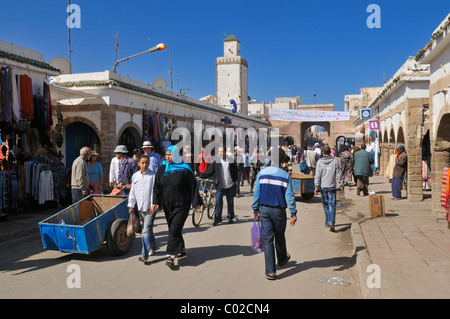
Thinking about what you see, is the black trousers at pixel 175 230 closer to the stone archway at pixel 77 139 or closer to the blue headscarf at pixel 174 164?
the blue headscarf at pixel 174 164

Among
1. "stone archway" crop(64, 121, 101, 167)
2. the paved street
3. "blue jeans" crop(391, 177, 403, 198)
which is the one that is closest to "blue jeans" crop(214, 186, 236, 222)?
the paved street

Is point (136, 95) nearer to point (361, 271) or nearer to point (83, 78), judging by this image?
point (83, 78)

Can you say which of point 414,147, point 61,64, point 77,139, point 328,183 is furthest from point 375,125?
point 61,64

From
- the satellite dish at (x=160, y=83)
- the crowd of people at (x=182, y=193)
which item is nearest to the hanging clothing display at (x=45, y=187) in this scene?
the crowd of people at (x=182, y=193)

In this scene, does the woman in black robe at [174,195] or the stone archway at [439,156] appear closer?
the woman in black robe at [174,195]

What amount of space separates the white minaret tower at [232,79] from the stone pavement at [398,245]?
3896 cm

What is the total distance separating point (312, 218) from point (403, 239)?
3144 mm

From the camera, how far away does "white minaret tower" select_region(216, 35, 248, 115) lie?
49.2 meters

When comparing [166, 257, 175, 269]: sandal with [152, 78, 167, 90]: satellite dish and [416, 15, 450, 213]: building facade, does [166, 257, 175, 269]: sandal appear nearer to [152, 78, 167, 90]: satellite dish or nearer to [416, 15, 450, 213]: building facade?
[416, 15, 450, 213]: building facade

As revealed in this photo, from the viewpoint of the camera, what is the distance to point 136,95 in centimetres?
1596

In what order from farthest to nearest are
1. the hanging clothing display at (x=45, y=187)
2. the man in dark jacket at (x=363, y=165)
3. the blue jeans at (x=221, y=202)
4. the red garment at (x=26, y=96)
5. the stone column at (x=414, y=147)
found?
1. the man in dark jacket at (x=363, y=165)
2. the stone column at (x=414, y=147)
3. the hanging clothing display at (x=45, y=187)
4. the red garment at (x=26, y=96)
5. the blue jeans at (x=221, y=202)

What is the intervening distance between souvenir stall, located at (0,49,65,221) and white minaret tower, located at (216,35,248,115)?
1507 inches

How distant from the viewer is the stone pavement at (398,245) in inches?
176
